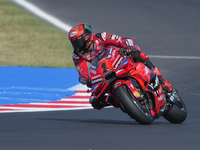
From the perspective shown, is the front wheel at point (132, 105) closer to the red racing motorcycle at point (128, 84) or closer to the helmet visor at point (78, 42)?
the red racing motorcycle at point (128, 84)

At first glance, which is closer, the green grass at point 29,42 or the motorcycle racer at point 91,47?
the motorcycle racer at point 91,47

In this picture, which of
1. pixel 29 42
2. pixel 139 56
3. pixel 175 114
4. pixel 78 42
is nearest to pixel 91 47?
Result: pixel 78 42

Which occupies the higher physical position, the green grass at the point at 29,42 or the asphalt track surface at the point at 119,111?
the asphalt track surface at the point at 119,111

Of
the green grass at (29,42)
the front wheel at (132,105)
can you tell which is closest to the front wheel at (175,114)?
the front wheel at (132,105)

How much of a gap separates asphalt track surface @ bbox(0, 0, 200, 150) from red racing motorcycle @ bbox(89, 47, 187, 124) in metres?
0.26

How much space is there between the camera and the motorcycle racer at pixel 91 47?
6.39 meters

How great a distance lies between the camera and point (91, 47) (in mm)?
6594

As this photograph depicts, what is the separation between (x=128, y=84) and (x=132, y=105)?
0.31 metres

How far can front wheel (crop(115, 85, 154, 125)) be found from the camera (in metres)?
5.77

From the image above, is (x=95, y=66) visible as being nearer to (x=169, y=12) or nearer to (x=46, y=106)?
(x=46, y=106)

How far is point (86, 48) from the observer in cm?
661

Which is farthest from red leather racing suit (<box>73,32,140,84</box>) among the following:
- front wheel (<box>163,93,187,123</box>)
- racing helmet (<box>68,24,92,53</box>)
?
front wheel (<box>163,93,187,123</box>)

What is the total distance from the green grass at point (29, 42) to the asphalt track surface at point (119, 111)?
116 centimetres

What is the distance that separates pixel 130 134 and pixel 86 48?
1.73 metres
